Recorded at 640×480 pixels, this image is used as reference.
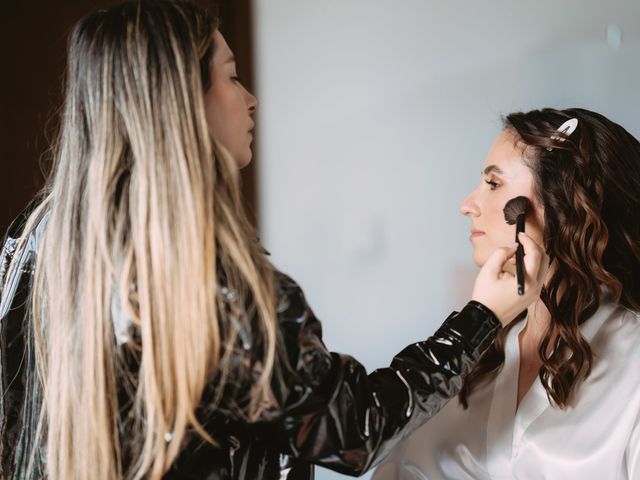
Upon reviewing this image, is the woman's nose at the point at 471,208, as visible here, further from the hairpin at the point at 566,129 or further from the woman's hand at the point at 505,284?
the woman's hand at the point at 505,284

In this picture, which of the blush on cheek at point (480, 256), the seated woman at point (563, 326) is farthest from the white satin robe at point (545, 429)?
the blush on cheek at point (480, 256)

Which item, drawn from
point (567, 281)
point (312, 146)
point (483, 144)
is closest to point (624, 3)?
point (483, 144)

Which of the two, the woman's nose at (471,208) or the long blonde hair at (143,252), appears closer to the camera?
the long blonde hair at (143,252)

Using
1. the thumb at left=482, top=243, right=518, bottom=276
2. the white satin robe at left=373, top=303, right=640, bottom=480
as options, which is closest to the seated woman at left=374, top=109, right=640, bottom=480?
the white satin robe at left=373, top=303, right=640, bottom=480

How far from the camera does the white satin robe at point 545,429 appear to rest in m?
1.06

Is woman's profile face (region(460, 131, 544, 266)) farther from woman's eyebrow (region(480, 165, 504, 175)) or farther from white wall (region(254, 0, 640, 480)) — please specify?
white wall (region(254, 0, 640, 480))

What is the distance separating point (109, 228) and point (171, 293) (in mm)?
98

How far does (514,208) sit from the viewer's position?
3.66ft

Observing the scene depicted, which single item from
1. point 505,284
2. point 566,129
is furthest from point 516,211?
point 505,284

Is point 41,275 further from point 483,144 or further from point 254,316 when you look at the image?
point 483,144

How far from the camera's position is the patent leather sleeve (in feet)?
2.50

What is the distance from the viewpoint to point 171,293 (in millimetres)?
739

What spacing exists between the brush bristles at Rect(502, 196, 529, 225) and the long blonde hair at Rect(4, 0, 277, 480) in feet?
1.61

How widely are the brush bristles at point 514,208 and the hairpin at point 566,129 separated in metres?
0.10
